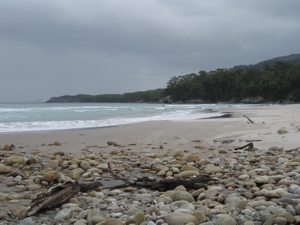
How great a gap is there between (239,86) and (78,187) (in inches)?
3255

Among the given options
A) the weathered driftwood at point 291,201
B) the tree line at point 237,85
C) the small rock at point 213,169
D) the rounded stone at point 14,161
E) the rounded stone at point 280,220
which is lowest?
the small rock at point 213,169

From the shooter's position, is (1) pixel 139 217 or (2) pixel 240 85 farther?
(2) pixel 240 85

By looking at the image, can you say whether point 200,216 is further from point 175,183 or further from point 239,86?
point 239,86

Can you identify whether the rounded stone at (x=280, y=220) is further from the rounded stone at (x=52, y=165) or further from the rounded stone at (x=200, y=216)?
the rounded stone at (x=52, y=165)

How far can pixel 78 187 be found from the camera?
10.5ft

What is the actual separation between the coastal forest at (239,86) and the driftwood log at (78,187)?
71492 millimetres

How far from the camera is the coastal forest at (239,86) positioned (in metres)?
69.1

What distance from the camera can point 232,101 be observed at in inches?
3238

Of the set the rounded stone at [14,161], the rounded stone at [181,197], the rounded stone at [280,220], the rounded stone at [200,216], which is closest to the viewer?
the rounded stone at [280,220]

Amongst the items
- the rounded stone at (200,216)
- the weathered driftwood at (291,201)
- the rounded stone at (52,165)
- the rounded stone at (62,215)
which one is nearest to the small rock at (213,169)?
the weathered driftwood at (291,201)

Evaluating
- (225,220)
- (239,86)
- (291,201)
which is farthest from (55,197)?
(239,86)

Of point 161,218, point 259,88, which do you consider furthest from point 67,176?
point 259,88

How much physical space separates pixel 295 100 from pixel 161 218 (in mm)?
72740

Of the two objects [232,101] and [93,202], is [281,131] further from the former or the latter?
[232,101]
